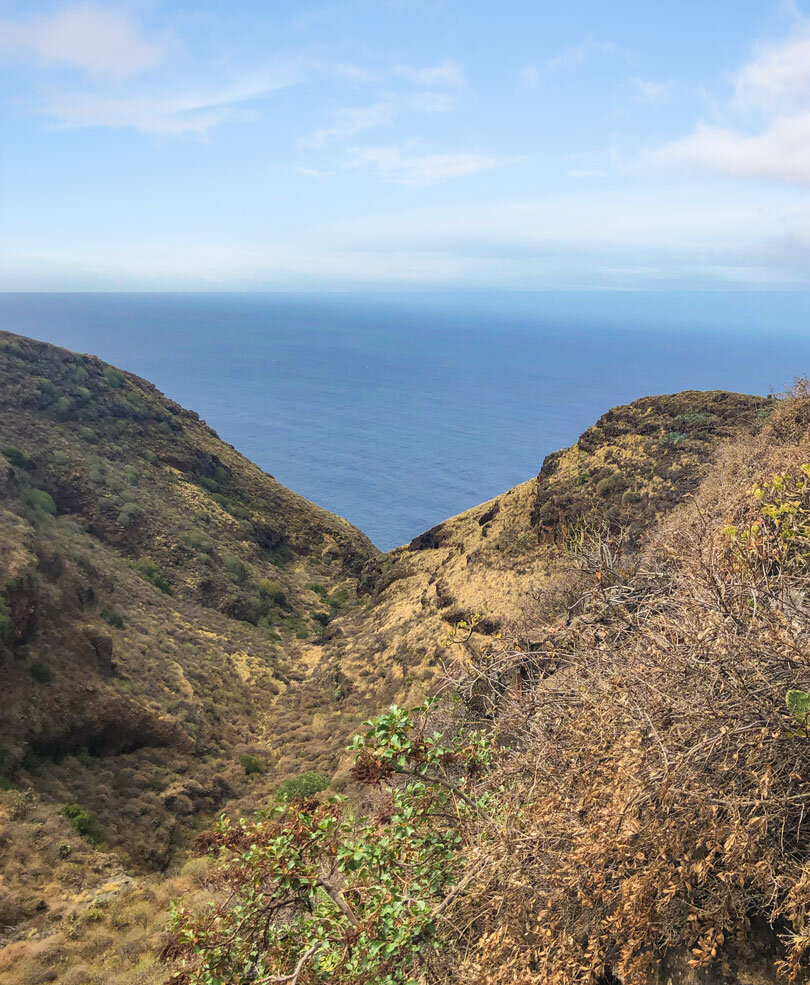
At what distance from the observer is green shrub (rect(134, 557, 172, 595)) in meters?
32.5

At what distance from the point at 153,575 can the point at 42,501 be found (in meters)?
7.30

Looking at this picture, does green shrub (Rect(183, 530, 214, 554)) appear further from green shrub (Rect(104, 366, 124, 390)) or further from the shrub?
the shrub

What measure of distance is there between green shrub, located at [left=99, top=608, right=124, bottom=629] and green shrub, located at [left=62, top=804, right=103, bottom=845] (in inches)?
397

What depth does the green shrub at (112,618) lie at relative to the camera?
2451 cm

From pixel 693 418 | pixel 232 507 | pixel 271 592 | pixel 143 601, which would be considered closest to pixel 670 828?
pixel 693 418

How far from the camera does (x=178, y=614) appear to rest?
30453 mm

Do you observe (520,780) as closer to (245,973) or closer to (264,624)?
(245,973)

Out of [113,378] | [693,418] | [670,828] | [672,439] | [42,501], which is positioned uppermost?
[693,418]

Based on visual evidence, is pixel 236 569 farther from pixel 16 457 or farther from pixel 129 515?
pixel 16 457

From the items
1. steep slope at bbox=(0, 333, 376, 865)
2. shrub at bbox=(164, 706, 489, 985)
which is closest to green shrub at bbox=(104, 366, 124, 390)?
steep slope at bbox=(0, 333, 376, 865)

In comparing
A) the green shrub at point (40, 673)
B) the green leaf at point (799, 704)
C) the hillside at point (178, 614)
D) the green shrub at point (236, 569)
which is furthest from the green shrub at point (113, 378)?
the green leaf at point (799, 704)

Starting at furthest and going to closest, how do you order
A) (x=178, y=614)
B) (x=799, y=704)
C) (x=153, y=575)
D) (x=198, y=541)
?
(x=198, y=541) → (x=153, y=575) → (x=178, y=614) → (x=799, y=704)

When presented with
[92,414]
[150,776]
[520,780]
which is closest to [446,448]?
[92,414]

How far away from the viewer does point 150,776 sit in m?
18.9
